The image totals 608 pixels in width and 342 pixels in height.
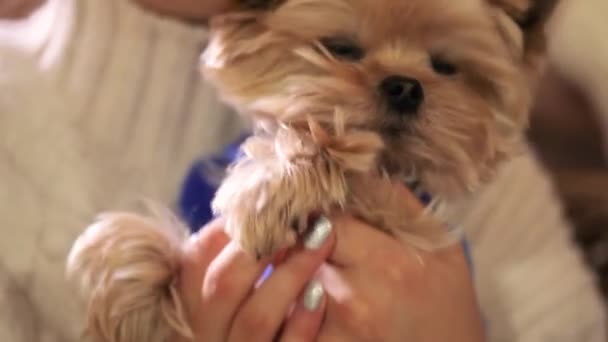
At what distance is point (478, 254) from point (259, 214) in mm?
572

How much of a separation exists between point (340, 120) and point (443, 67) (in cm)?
21

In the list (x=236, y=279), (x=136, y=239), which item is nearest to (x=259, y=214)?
(x=236, y=279)

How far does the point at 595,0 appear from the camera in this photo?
1.56 metres

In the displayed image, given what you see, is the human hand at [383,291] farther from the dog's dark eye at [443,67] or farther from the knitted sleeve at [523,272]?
the knitted sleeve at [523,272]

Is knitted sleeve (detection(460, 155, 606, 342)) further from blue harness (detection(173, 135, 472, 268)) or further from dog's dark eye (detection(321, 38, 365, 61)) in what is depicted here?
dog's dark eye (detection(321, 38, 365, 61))

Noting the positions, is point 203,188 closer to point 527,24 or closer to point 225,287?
point 225,287

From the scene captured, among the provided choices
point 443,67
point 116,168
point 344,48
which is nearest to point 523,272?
point 443,67

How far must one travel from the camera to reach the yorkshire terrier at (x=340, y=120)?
28.3 inches

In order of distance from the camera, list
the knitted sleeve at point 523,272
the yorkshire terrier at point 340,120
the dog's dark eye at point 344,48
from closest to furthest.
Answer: the yorkshire terrier at point 340,120 → the dog's dark eye at point 344,48 → the knitted sleeve at point 523,272

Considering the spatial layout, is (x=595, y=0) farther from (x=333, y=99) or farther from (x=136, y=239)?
(x=136, y=239)

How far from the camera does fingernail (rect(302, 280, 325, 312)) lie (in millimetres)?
766

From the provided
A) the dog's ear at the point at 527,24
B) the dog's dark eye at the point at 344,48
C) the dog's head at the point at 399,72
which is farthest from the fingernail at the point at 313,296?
the dog's ear at the point at 527,24

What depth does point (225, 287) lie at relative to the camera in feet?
2.44

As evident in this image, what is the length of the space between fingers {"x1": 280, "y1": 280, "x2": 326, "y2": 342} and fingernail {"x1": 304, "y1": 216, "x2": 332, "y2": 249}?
55 millimetres
